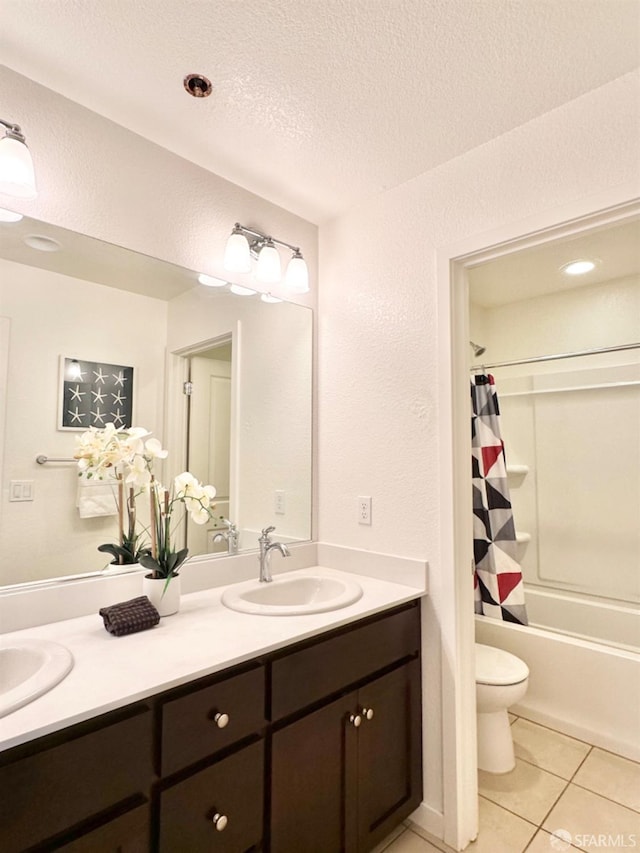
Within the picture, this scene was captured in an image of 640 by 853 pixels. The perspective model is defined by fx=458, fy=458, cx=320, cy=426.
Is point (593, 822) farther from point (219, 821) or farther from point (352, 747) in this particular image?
point (219, 821)

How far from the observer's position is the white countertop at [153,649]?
2.80 ft

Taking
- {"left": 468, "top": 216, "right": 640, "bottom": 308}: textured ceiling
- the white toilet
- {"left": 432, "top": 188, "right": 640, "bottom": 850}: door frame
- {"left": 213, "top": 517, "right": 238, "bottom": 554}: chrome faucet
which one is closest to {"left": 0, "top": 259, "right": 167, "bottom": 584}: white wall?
{"left": 213, "top": 517, "right": 238, "bottom": 554}: chrome faucet

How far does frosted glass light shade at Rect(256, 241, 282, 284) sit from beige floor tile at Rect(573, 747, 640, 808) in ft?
7.86

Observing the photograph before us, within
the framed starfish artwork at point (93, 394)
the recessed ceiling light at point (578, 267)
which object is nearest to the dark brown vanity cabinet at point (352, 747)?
the framed starfish artwork at point (93, 394)

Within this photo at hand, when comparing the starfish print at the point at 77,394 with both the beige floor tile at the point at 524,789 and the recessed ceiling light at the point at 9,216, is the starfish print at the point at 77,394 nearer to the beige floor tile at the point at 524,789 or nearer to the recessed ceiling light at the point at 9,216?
the recessed ceiling light at the point at 9,216

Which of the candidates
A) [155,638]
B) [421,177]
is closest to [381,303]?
[421,177]

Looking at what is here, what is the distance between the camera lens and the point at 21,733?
0.78m

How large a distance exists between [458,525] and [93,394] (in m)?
1.32

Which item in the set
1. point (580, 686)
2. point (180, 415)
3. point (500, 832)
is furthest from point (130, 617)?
point (580, 686)

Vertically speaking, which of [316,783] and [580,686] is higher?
[316,783]

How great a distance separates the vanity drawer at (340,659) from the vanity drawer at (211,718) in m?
0.06

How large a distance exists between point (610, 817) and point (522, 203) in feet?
7.15

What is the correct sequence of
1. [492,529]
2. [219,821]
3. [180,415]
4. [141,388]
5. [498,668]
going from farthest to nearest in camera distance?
[492,529] → [498,668] → [180,415] → [141,388] → [219,821]

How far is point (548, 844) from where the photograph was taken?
154 centimetres
